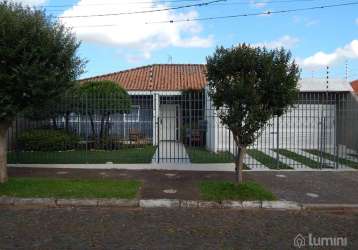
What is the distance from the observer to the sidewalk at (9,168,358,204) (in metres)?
10.9

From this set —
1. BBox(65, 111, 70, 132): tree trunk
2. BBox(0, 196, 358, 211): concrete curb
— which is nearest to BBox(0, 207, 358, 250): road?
BBox(0, 196, 358, 211): concrete curb

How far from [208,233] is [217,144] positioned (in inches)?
556

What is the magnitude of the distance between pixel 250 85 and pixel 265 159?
7.76 metres

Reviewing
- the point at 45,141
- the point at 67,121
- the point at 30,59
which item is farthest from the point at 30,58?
the point at 45,141

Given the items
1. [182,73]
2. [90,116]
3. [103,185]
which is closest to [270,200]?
[103,185]

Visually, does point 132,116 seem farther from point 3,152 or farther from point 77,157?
point 3,152

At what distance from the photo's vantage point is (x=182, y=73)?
31656 millimetres

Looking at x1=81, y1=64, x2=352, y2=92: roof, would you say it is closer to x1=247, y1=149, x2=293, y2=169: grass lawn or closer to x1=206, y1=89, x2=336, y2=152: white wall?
x1=206, y1=89, x2=336, y2=152: white wall

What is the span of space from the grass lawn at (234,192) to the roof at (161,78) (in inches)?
610

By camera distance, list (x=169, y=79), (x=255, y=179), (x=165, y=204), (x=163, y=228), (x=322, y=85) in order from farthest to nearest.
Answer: (x=169, y=79) → (x=322, y=85) → (x=255, y=179) → (x=165, y=204) → (x=163, y=228)

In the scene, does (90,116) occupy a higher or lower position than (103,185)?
higher

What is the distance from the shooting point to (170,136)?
21.3 metres

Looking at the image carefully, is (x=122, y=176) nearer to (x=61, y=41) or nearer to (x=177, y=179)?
(x=177, y=179)

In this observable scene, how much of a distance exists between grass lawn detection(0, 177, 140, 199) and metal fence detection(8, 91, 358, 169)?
331 cm
